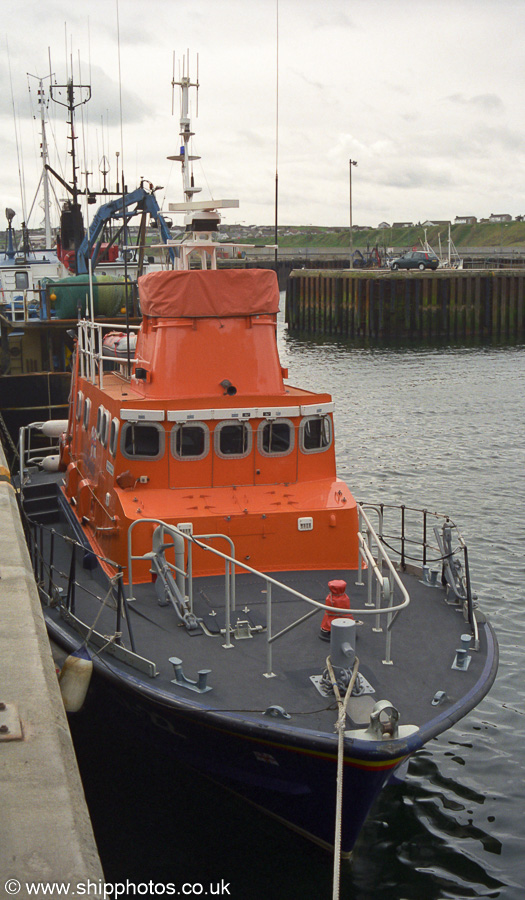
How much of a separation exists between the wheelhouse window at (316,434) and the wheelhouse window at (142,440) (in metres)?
1.90

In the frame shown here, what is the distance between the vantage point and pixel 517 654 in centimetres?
1284

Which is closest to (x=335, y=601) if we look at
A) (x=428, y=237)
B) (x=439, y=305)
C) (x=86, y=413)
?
(x=86, y=413)

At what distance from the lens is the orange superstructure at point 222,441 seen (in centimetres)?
1026

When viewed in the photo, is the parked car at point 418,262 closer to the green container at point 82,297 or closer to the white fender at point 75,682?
the green container at point 82,297

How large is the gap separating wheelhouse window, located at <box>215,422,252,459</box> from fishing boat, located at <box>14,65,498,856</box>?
0.03m

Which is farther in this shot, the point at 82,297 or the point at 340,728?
the point at 82,297

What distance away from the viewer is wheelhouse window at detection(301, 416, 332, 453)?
1105 cm

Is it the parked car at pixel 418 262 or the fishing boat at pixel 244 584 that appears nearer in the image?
the fishing boat at pixel 244 584

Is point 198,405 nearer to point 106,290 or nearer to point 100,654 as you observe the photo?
point 100,654

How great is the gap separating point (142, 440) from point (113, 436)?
438mm

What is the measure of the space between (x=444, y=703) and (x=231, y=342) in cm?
546

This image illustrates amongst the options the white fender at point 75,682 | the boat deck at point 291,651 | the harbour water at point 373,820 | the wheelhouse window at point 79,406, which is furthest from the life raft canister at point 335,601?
the wheelhouse window at point 79,406

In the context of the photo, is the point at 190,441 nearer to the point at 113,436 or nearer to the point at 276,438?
the point at 113,436

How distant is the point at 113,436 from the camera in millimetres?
10727
